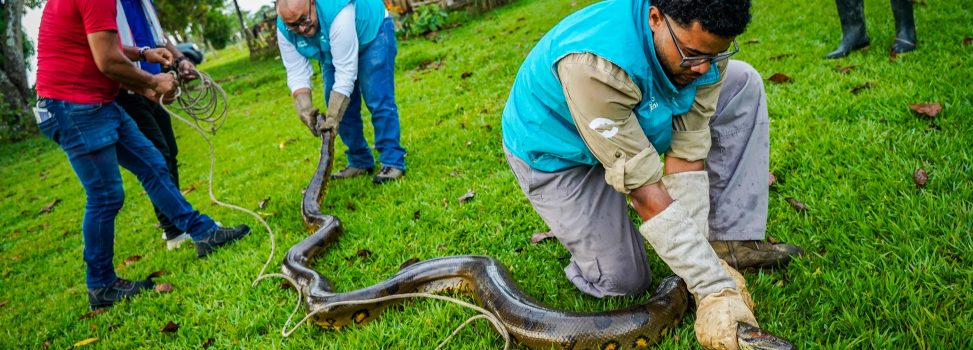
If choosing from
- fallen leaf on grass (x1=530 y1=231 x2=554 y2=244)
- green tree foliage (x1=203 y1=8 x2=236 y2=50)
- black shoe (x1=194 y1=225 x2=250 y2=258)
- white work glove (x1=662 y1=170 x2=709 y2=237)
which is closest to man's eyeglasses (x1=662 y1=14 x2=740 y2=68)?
white work glove (x1=662 y1=170 x2=709 y2=237)

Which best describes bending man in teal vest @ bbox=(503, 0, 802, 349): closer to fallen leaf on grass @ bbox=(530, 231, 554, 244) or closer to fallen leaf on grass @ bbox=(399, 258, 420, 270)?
fallen leaf on grass @ bbox=(530, 231, 554, 244)

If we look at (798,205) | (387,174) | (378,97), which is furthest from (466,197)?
(798,205)

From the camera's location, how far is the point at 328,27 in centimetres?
453

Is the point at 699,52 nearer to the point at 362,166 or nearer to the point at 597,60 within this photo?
the point at 597,60

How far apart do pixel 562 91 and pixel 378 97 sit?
3.07 m

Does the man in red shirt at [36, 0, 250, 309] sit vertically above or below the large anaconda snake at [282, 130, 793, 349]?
above

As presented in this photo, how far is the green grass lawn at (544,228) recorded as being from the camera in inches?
90.7

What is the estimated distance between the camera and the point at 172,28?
109 feet

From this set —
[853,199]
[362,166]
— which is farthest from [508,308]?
[362,166]

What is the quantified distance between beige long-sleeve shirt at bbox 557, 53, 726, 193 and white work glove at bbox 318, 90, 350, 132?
300 centimetres

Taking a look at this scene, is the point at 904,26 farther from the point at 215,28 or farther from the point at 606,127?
the point at 215,28

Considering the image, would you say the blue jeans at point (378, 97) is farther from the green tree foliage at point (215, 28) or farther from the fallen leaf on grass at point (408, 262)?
the green tree foliage at point (215, 28)

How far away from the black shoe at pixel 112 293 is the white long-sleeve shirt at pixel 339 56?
202cm

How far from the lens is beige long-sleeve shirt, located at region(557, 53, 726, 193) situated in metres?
1.93
